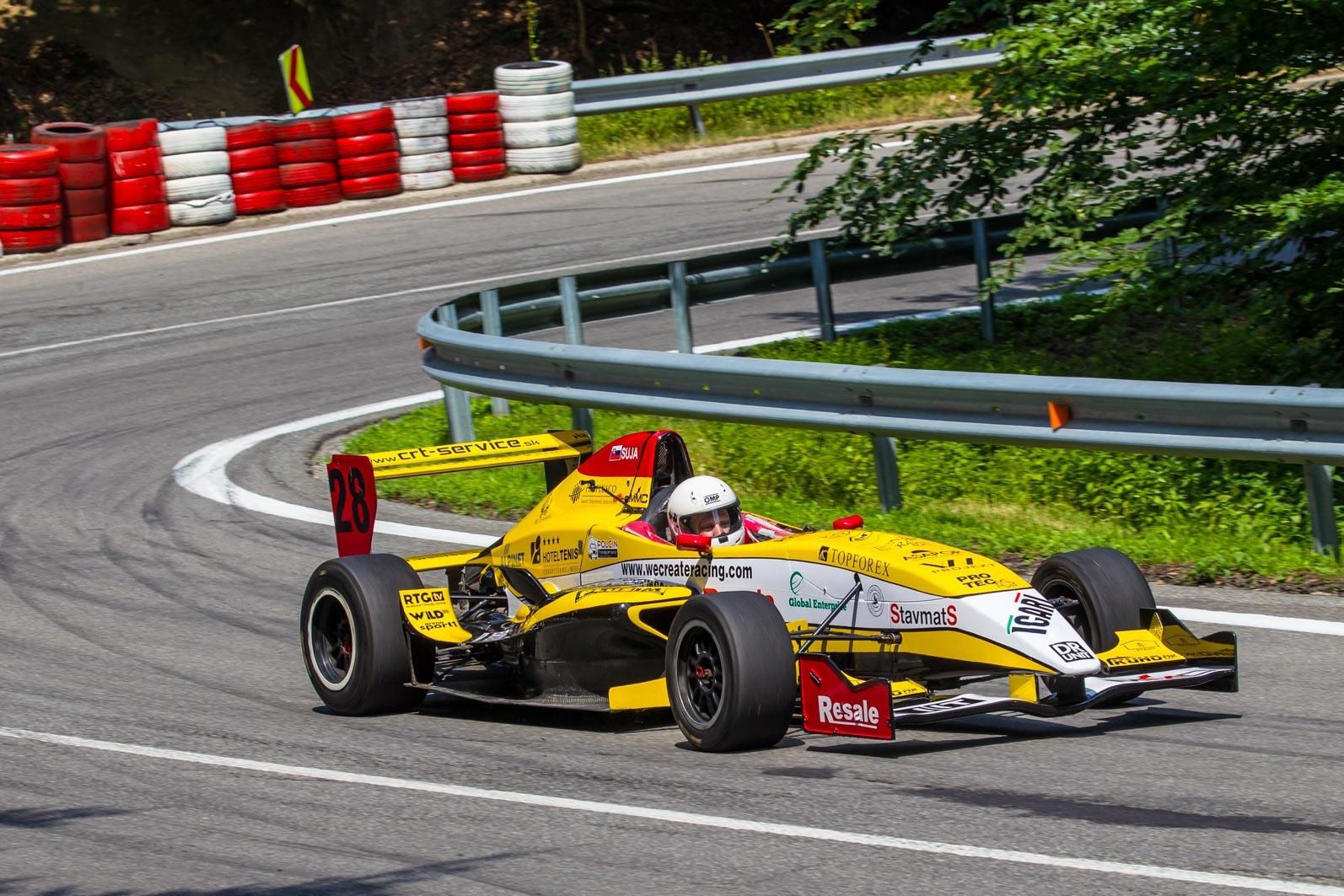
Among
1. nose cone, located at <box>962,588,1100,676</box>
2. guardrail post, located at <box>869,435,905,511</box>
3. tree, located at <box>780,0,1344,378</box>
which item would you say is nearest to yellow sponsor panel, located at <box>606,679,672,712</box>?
nose cone, located at <box>962,588,1100,676</box>

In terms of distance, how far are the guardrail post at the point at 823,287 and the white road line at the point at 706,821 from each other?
27.1 ft

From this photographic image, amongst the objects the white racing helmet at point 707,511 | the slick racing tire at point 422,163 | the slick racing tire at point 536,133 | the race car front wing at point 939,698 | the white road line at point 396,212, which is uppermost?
the slick racing tire at point 536,133

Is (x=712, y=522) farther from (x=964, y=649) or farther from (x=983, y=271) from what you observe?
(x=983, y=271)

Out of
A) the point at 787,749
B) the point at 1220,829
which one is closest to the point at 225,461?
the point at 787,749

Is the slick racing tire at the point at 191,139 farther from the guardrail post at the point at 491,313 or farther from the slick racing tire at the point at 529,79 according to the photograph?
the guardrail post at the point at 491,313

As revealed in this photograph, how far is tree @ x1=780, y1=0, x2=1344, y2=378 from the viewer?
11266 millimetres

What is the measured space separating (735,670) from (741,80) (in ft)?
57.0

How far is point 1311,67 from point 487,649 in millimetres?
6630

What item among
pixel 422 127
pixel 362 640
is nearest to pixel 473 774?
pixel 362 640

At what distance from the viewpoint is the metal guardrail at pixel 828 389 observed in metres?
8.80

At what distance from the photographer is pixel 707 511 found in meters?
7.79

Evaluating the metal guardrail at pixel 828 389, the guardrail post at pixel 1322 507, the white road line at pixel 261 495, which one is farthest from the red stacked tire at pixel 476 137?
the guardrail post at pixel 1322 507

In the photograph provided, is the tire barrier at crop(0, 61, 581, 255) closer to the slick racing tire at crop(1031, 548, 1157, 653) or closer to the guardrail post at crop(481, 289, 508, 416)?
the guardrail post at crop(481, 289, 508, 416)

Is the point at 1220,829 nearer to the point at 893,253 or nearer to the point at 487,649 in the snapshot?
the point at 487,649
